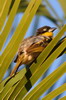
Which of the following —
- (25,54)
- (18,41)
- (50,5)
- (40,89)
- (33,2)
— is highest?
(50,5)

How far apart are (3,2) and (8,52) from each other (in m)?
0.20

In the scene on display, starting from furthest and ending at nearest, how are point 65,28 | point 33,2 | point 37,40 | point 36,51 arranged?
point 37,40 < point 36,51 < point 33,2 < point 65,28

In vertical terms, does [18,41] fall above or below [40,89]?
above

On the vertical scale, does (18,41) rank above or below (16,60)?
below

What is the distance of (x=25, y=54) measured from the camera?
153 cm

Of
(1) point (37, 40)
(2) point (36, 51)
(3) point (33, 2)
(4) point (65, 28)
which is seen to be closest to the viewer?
(4) point (65, 28)

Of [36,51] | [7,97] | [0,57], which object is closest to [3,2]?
[0,57]

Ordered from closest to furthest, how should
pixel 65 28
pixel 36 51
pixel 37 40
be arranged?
pixel 65 28 < pixel 36 51 < pixel 37 40

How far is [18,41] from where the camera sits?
2.87 ft

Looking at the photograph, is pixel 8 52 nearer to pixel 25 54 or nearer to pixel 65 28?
pixel 65 28

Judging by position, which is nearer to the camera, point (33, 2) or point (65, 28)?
point (65, 28)

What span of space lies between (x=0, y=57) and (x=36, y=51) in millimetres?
543

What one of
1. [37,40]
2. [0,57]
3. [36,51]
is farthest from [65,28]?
[37,40]

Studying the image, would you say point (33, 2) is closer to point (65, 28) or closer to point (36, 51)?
point (65, 28)
